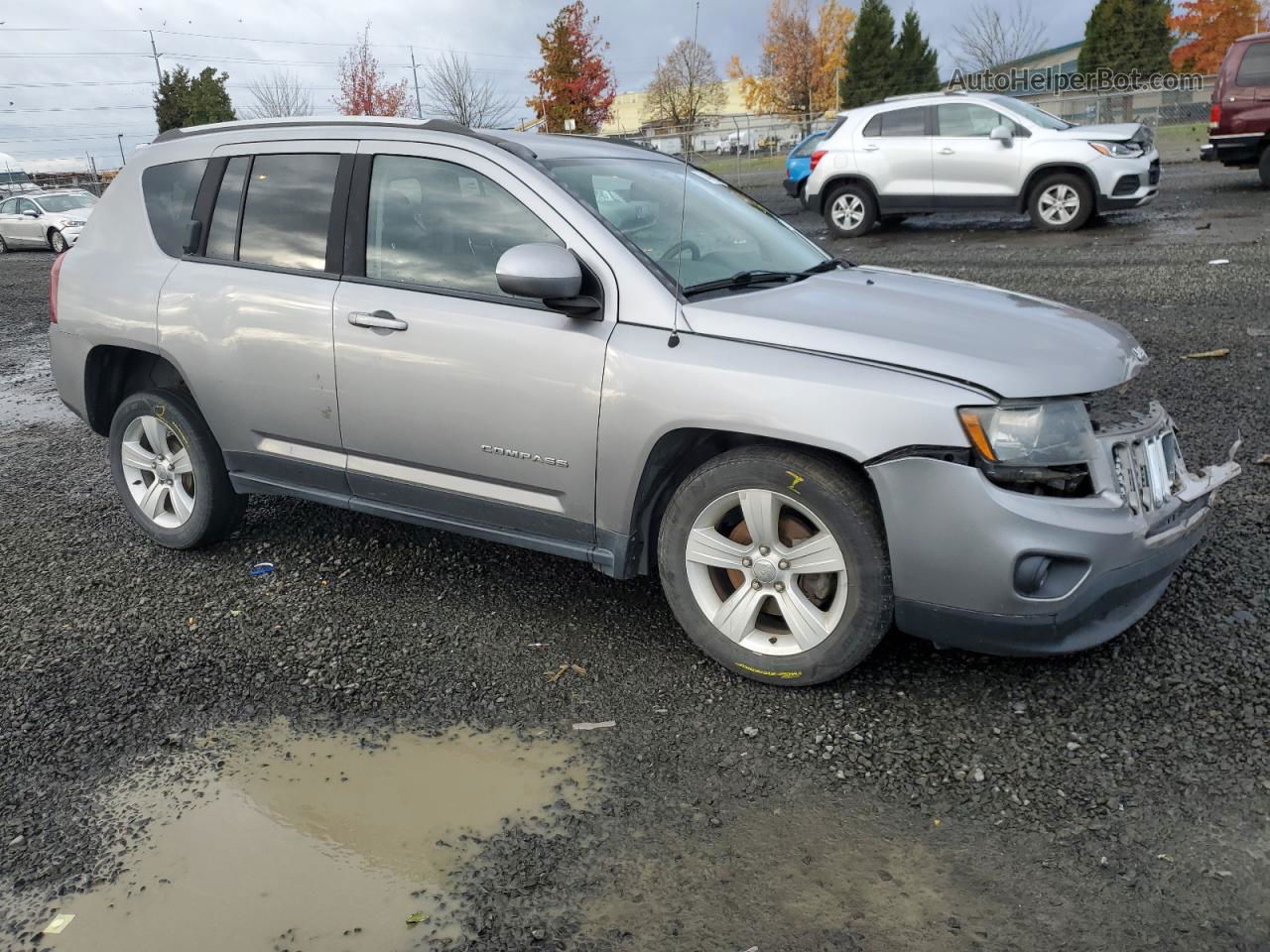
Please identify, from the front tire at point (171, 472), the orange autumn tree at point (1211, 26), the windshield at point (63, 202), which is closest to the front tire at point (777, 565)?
the front tire at point (171, 472)

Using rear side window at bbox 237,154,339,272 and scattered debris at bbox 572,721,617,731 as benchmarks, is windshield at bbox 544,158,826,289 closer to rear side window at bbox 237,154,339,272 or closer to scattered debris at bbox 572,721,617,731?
rear side window at bbox 237,154,339,272

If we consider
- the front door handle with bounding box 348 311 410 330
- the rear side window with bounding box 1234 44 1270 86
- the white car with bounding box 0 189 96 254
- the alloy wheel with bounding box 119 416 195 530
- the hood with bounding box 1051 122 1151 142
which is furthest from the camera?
the white car with bounding box 0 189 96 254

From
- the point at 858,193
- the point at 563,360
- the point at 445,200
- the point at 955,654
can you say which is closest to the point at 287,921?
the point at 563,360

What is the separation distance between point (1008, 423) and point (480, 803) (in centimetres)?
188

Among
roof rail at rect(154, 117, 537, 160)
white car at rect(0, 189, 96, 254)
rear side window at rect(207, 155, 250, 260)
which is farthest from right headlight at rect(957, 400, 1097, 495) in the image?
white car at rect(0, 189, 96, 254)

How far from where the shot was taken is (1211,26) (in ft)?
145

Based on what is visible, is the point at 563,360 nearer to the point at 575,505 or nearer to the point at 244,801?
the point at 575,505

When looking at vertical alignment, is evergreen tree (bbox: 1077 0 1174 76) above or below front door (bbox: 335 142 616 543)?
above

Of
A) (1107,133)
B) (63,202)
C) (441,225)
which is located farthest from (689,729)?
(63,202)

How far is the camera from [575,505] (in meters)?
3.77

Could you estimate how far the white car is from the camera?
944 inches

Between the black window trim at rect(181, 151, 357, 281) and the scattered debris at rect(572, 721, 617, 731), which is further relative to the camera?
the black window trim at rect(181, 151, 357, 281)

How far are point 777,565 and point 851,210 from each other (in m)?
13.1

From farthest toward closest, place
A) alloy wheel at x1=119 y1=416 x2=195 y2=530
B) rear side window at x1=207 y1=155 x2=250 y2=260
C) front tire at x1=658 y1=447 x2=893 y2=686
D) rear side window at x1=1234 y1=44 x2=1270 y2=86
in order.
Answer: rear side window at x1=1234 y1=44 x2=1270 y2=86 < alloy wheel at x1=119 y1=416 x2=195 y2=530 < rear side window at x1=207 y1=155 x2=250 y2=260 < front tire at x1=658 y1=447 x2=893 y2=686
